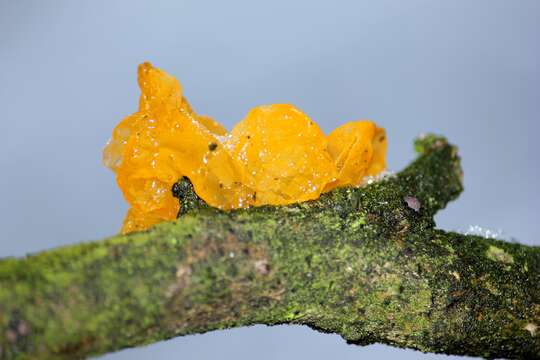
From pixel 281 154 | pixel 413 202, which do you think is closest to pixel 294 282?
pixel 281 154

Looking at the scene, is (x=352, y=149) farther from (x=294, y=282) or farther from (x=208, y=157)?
(x=294, y=282)

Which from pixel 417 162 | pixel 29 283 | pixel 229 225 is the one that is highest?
pixel 417 162

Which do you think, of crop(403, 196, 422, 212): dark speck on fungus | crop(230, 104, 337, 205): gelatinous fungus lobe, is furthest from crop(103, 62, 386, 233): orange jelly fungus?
crop(403, 196, 422, 212): dark speck on fungus

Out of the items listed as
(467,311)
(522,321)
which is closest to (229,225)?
(467,311)

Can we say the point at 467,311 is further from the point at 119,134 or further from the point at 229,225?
the point at 119,134

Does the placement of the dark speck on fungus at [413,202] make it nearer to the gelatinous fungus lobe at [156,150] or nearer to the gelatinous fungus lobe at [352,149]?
the gelatinous fungus lobe at [352,149]

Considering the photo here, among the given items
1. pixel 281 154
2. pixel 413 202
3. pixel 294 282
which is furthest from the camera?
pixel 413 202
